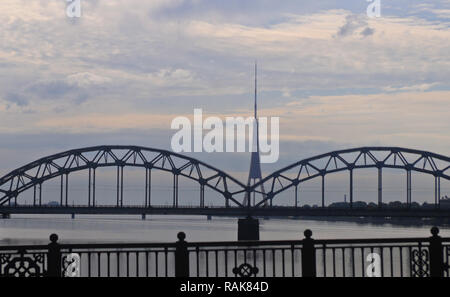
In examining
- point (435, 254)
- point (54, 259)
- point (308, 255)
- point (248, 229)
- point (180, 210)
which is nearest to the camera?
point (54, 259)

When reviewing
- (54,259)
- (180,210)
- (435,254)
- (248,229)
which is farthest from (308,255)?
(180,210)

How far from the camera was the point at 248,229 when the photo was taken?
338 ft

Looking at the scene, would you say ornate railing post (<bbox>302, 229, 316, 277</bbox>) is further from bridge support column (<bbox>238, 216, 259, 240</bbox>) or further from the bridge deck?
bridge support column (<bbox>238, 216, 259, 240</bbox>)

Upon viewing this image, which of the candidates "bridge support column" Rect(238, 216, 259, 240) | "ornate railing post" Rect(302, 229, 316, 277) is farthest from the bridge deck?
"ornate railing post" Rect(302, 229, 316, 277)

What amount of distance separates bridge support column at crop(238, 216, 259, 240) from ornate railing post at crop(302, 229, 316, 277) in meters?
86.3

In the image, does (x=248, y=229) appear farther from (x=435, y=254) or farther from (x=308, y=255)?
(x=308, y=255)

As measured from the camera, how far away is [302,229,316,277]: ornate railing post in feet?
50.2

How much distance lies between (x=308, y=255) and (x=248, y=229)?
288ft

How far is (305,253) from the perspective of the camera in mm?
15359
